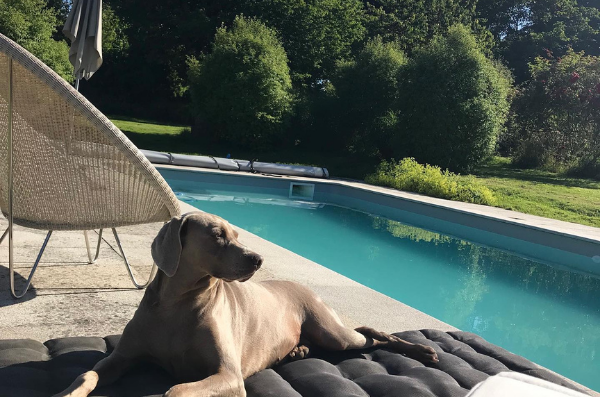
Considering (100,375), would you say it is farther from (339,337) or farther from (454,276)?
(454,276)

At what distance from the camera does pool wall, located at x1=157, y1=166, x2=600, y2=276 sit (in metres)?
8.51

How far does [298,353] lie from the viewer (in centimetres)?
256

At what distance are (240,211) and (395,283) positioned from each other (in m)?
4.17

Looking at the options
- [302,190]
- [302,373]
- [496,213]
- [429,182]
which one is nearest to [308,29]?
[302,190]

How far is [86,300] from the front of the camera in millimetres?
3436

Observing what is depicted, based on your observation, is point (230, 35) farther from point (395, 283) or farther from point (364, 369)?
point (364, 369)

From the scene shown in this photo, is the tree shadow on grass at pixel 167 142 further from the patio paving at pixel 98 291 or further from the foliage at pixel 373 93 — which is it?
the patio paving at pixel 98 291

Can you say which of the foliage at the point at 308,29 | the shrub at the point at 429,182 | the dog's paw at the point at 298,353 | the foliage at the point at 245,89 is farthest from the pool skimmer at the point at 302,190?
the dog's paw at the point at 298,353

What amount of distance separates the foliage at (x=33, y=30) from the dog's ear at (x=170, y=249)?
53.0ft

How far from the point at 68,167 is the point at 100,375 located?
1.70 m

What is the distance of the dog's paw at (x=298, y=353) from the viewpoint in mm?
2549

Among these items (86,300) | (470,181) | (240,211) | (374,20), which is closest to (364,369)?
(86,300)

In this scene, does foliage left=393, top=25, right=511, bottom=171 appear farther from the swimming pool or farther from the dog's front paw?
the dog's front paw

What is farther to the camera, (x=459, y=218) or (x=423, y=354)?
(x=459, y=218)
